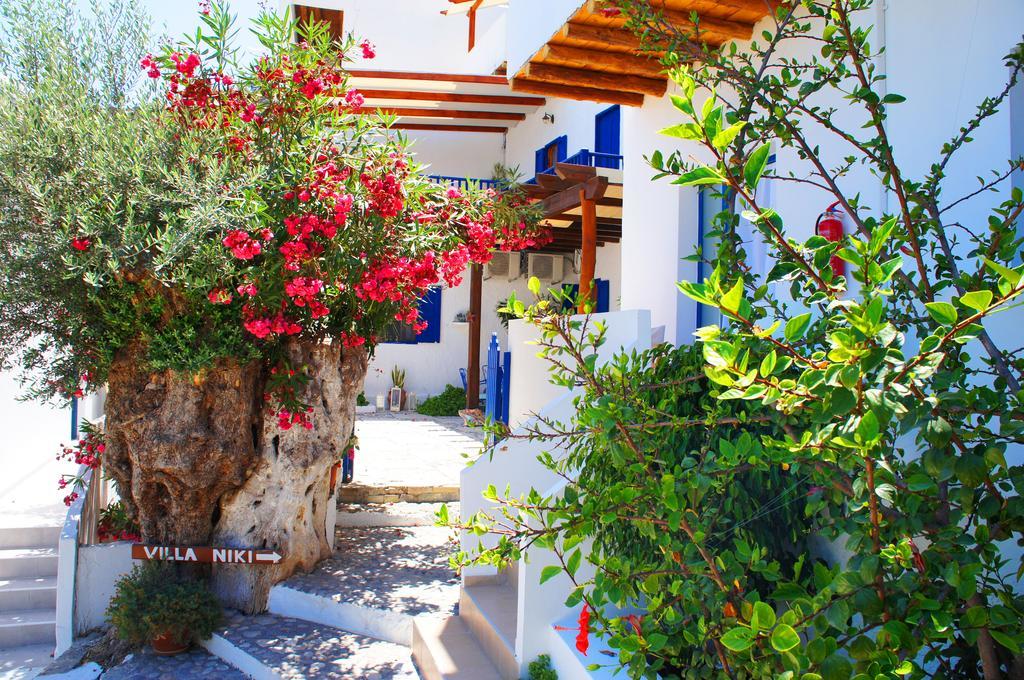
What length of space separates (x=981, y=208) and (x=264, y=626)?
5.61 metres

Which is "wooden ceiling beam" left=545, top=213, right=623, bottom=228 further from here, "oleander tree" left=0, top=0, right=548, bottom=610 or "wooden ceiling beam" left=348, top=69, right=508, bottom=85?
"oleander tree" left=0, top=0, right=548, bottom=610

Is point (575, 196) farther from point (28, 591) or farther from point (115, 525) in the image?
point (28, 591)

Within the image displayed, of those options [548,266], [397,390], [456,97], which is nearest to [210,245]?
[456,97]

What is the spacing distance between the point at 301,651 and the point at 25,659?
8.26 feet

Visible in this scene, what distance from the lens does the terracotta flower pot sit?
595cm

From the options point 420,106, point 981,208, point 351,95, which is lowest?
point 981,208

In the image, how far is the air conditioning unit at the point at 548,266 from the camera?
16062 mm

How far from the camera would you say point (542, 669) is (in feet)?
13.8

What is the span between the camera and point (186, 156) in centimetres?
555

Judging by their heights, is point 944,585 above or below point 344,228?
below

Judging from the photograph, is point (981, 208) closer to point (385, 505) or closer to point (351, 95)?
point (351, 95)

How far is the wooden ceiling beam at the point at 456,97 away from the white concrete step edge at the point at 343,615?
389 inches

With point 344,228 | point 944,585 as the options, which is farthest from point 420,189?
point 944,585

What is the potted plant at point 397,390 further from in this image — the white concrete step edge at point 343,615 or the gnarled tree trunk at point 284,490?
the white concrete step edge at point 343,615
